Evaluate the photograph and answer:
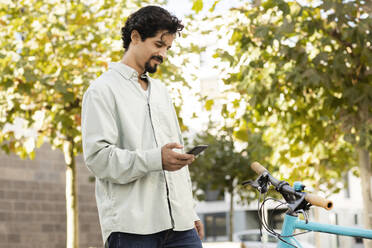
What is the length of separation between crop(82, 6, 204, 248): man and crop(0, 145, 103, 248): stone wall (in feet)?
33.3

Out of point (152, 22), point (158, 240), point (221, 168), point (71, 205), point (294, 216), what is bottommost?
point (158, 240)

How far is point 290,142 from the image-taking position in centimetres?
1005

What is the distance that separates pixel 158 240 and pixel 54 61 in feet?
21.4

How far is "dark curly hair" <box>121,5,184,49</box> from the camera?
9.18 feet

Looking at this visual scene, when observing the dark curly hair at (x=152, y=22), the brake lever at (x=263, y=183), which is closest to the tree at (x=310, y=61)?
the dark curly hair at (x=152, y=22)

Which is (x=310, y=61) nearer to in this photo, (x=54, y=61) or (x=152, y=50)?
(x=54, y=61)

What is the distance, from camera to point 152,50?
2.78m

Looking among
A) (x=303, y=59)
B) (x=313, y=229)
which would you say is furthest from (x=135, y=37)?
(x=303, y=59)

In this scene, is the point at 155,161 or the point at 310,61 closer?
the point at 155,161

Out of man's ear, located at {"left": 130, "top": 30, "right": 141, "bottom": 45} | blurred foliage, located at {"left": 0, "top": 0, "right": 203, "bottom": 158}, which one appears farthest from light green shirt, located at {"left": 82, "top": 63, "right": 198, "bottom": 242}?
blurred foliage, located at {"left": 0, "top": 0, "right": 203, "bottom": 158}

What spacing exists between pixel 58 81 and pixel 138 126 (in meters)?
5.31

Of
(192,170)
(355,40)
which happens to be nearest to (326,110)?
(355,40)

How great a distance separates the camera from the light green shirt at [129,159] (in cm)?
248

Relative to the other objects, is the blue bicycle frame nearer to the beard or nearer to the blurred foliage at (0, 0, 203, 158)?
Answer: the beard
